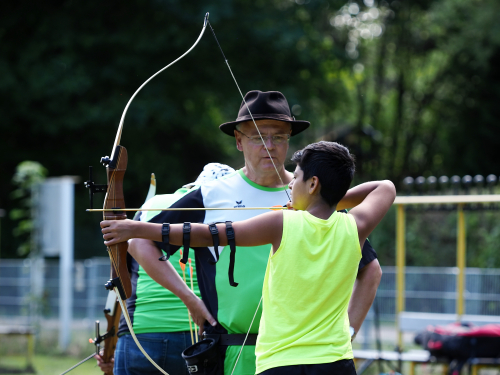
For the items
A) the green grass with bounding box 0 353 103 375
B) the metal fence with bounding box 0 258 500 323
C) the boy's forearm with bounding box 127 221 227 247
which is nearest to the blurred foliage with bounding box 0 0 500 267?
the metal fence with bounding box 0 258 500 323

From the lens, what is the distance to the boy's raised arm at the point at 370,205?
2.34 meters

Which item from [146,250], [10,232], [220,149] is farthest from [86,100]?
[146,250]

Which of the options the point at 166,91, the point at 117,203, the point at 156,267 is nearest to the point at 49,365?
the point at 156,267

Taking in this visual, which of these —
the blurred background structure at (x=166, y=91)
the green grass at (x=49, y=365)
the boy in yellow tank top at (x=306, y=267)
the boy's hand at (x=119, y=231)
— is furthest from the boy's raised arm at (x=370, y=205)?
the blurred background structure at (x=166, y=91)

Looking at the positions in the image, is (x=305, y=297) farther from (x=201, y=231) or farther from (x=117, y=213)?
(x=117, y=213)

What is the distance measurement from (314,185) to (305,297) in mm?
361

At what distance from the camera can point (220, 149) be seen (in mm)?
18297

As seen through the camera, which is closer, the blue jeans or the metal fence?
the blue jeans

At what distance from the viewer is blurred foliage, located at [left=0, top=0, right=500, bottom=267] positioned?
13984 millimetres

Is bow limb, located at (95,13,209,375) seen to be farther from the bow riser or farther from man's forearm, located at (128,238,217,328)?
man's forearm, located at (128,238,217,328)

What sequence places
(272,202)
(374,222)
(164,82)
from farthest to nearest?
1. (164,82)
2. (272,202)
3. (374,222)

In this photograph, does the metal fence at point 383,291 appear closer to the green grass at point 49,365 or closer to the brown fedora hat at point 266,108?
the green grass at point 49,365

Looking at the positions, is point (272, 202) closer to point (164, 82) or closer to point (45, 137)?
point (164, 82)

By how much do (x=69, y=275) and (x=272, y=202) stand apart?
7.40m
